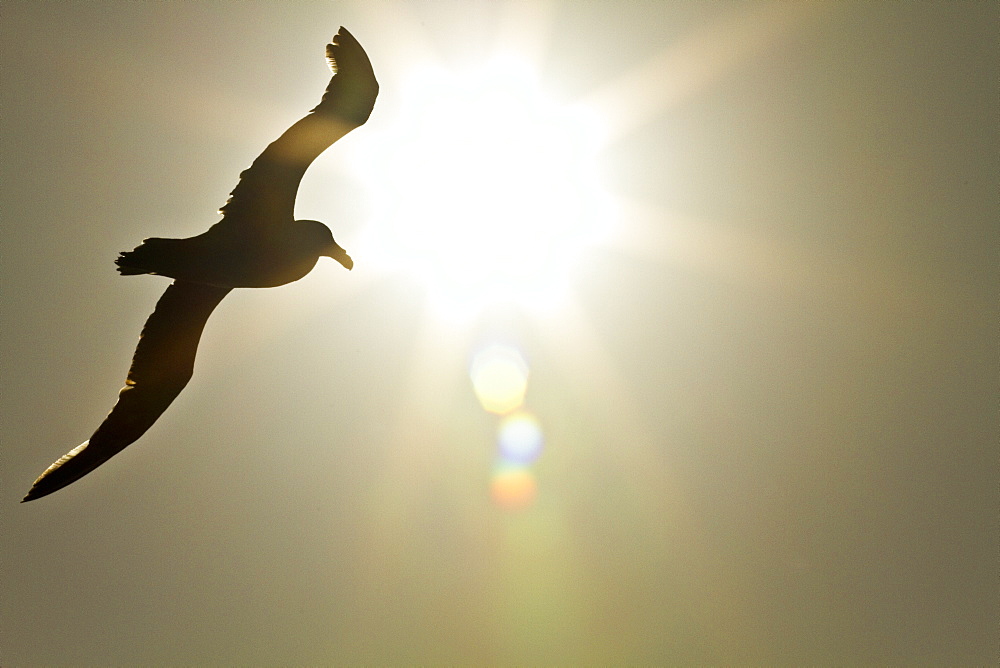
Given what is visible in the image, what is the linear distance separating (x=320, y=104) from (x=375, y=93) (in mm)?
642

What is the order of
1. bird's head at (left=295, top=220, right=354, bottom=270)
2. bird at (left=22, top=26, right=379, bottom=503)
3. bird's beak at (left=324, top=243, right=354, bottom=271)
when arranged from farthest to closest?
bird's beak at (left=324, top=243, right=354, bottom=271)
bird's head at (left=295, top=220, right=354, bottom=270)
bird at (left=22, top=26, right=379, bottom=503)

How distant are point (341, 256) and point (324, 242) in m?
0.25

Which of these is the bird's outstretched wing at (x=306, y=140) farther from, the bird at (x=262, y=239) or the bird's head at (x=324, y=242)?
the bird's head at (x=324, y=242)

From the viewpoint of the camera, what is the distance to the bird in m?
6.86

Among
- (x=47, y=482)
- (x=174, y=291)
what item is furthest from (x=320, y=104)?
(x=47, y=482)

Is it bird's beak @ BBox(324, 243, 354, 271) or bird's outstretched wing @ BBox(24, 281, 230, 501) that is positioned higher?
bird's beak @ BBox(324, 243, 354, 271)

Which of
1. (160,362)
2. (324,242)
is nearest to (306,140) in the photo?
(324,242)

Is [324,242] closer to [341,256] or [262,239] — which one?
[341,256]

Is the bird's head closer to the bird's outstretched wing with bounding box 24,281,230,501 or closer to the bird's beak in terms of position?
the bird's beak

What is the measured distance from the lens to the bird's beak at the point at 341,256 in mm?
7668

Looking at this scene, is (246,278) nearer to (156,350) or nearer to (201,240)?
(201,240)

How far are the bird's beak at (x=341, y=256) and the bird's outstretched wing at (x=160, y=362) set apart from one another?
1.55 metres

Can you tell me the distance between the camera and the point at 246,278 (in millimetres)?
7301

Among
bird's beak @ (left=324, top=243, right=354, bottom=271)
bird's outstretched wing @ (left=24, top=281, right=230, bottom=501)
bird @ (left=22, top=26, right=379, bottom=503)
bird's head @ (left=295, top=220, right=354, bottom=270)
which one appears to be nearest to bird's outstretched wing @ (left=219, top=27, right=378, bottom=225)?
bird @ (left=22, top=26, right=379, bottom=503)
